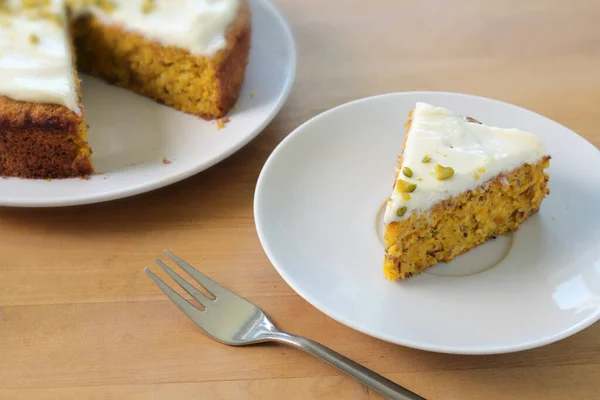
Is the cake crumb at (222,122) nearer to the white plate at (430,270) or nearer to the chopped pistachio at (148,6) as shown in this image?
the white plate at (430,270)

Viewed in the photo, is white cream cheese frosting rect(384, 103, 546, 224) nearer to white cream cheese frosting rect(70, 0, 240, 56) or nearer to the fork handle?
the fork handle

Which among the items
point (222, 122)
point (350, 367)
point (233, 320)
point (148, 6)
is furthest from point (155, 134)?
point (350, 367)

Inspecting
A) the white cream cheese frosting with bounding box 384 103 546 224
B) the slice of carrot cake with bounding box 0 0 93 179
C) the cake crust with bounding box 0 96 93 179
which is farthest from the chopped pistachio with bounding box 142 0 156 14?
the white cream cheese frosting with bounding box 384 103 546 224

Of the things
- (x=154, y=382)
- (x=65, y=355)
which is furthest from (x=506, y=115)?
(x=65, y=355)

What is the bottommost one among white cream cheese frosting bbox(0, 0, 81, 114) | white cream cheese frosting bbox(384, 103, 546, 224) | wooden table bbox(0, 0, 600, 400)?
wooden table bbox(0, 0, 600, 400)

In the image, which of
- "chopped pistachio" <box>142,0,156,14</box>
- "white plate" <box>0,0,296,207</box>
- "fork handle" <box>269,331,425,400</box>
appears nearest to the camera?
"fork handle" <box>269,331,425,400</box>

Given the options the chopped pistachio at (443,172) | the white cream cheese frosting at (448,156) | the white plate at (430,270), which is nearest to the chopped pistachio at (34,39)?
the white plate at (430,270)

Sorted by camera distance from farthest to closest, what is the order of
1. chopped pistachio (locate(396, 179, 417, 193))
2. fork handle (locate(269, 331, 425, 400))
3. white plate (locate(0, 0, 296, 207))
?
white plate (locate(0, 0, 296, 207)) → chopped pistachio (locate(396, 179, 417, 193)) → fork handle (locate(269, 331, 425, 400))
